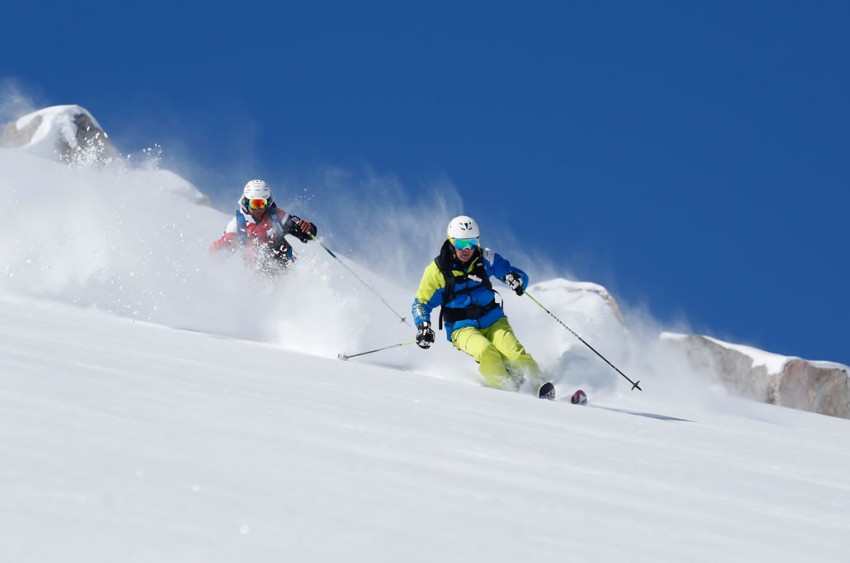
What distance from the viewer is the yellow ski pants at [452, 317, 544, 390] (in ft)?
26.5

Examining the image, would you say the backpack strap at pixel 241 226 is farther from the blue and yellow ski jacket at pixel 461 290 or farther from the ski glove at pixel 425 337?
the ski glove at pixel 425 337

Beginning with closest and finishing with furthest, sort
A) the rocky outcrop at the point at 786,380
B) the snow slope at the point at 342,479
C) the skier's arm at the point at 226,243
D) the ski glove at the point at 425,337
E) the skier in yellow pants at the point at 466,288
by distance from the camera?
1. the snow slope at the point at 342,479
2. the ski glove at the point at 425,337
3. the skier in yellow pants at the point at 466,288
4. the skier's arm at the point at 226,243
5. the rocky outcrop at the point at 786,380

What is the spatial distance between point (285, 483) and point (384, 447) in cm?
82

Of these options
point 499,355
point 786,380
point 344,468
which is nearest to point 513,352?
point 499,355

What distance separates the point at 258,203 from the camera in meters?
11.5

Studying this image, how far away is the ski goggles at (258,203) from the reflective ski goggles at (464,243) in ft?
11.7

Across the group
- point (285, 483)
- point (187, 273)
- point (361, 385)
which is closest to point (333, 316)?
point (187, 273)

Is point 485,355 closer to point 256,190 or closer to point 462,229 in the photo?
point 462,229

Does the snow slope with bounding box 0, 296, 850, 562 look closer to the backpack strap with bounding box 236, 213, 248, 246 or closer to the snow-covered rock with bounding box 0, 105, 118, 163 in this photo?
the backpack strap with bounding box 236, 213, 248, 246

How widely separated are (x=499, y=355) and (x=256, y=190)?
4.72 meters

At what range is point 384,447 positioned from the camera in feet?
10.6

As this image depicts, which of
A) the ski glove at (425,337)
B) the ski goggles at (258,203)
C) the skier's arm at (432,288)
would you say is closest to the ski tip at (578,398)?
the ski glove at (425,337)

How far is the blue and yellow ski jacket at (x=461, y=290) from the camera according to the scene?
8961 mm

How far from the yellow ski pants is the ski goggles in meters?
3.87
